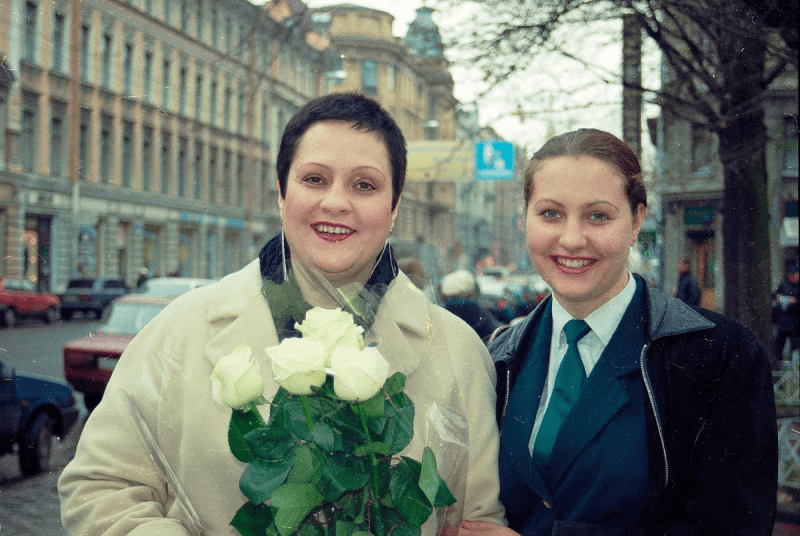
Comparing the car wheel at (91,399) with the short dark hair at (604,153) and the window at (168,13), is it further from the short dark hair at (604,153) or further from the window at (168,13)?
the short dark hair at (604,153)

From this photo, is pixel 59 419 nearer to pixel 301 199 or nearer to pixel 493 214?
pixel 301 199

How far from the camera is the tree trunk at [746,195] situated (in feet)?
8.90

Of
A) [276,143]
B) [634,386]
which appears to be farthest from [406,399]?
[276,143]

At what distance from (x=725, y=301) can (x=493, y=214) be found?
33.3 inches

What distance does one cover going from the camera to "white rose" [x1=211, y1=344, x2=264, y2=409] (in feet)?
4.10

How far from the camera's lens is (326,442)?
1288mm

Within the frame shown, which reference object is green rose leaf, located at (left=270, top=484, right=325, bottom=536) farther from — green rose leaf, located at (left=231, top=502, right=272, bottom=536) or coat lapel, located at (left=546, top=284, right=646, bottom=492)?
coat lapel, located at (left=546, top=284, right=646, bottom=492)

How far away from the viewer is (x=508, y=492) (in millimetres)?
1868

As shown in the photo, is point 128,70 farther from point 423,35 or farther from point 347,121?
point 423,35

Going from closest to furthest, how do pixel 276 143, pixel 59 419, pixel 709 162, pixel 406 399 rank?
pixel 406 399 < pixel 276 143 < pixel 59 419 < pixel 709 162

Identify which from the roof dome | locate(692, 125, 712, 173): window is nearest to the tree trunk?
locate(692, 125, 712, 173): window

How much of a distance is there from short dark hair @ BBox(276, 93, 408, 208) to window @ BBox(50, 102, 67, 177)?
507mm

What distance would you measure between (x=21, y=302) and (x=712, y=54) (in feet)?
12.6

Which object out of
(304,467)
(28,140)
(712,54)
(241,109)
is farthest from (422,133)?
(712,54)
